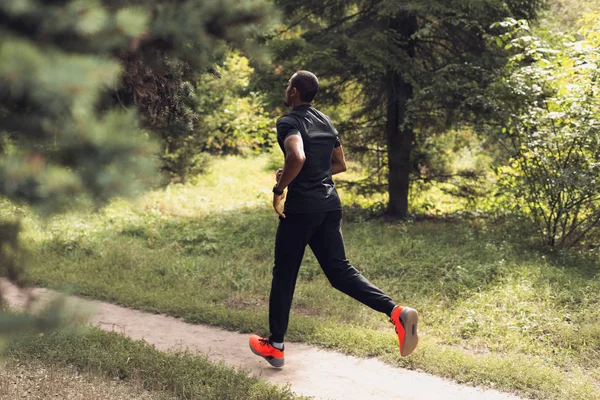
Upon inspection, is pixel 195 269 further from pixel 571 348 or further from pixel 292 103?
Answer: pixel 571 348

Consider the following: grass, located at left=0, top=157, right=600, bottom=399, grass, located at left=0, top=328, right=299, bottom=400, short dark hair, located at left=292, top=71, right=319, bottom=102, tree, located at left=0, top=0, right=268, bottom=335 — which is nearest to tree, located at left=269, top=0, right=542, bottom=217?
grass, located at left=0, top=157, right=600, bottom=399

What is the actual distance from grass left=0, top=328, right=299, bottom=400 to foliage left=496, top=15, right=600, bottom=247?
5.09 meters

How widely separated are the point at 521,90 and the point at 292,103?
14.1 feet

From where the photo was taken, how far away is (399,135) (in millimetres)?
10594

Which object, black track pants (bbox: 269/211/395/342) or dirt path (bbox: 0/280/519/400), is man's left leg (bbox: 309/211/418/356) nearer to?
black track pants (bbox: 269/211/395/342)

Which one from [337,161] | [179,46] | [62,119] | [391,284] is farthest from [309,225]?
[62,119]

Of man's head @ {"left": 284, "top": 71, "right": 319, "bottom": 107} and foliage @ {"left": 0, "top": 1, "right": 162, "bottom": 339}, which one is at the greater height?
man's head @ {"left": 284, "top": 71, "right": 319, "bottom": 107}

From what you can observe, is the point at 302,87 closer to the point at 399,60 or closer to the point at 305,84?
the point at 305,84

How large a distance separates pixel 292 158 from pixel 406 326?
1.44 m

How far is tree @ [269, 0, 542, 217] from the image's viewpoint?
933 centimetres

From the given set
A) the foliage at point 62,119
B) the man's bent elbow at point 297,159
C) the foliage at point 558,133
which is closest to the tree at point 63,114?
the foliage at point 62,119

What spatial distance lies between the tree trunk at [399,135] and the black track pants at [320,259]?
566 cm

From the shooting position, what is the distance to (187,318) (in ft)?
20.2

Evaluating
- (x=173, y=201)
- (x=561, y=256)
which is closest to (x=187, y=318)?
(x=561, y=256)
